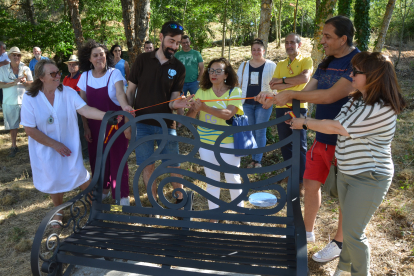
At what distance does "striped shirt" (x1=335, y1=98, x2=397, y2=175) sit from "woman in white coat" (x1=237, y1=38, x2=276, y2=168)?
2.66 metres

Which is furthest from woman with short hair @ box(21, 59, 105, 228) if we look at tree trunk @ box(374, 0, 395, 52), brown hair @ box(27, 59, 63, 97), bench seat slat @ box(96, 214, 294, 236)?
tree trunk @ box(374, 0, 395, 52)

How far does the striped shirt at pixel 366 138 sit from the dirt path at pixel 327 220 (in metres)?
1.06

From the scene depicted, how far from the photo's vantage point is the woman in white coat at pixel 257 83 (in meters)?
4.83

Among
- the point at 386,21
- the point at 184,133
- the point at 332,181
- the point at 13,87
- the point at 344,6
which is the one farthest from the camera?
the point at 344,6

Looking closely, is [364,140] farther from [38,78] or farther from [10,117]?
[10,117]

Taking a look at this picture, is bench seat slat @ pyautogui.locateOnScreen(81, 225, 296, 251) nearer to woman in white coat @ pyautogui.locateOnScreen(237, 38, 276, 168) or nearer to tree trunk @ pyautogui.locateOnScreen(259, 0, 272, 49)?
woman in white coat @ pyautogui.locateOnScreen(237, 38, 276, 168)

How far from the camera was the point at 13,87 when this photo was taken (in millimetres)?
6449

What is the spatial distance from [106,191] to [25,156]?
10.3 ft

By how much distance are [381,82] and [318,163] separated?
943 millimetres

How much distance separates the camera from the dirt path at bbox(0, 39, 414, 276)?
2.75 meters

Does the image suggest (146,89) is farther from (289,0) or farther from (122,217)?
(289,0)

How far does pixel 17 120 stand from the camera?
251 inches

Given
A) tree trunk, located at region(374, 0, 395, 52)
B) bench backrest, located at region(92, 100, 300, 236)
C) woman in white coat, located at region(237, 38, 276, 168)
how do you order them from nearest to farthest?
bench backrest, located at region(92, 100, 300, 236) < woman in white coat, located at region(237, 38, 276, 168) < tree trunk, located at region(374, 0, 395, 52)

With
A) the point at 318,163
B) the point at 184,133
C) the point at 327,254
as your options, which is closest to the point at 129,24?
the point at 184,133
